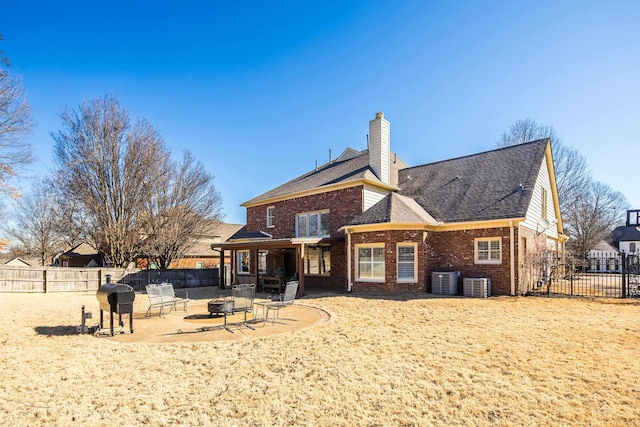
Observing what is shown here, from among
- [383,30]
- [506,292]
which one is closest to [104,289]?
[383,30]

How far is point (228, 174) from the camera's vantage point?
27312 millimetres

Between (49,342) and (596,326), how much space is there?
41.6 ft

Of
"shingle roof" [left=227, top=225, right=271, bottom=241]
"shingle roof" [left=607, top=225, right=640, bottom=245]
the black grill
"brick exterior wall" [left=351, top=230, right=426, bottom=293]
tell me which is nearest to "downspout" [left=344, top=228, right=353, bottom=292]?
"brick exterior wall" [left=351, top=230, right=426, bottom=293]

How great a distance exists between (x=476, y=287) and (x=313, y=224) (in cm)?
920

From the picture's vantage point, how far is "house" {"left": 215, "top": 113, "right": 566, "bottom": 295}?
14797 millimetres

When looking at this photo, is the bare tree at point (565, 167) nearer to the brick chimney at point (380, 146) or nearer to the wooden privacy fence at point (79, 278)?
the brick chimney at point (380, 146)

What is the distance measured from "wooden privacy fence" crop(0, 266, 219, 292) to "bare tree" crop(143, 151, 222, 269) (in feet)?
8.60

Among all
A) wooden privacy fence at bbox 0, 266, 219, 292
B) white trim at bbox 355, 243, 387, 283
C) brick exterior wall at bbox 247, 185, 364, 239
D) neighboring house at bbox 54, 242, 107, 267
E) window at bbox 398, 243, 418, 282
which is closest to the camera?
window at bbox 398, 243, 418, 282

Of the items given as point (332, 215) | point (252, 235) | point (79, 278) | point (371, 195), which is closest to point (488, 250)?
point (371, 195)

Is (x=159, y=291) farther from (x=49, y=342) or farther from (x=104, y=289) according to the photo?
(x=49, y=342)

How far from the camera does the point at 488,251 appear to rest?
14.9m

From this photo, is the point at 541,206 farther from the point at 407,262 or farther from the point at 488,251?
the point at 407,262

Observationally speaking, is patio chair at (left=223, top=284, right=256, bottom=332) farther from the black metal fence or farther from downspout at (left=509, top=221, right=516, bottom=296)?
the black metal fence

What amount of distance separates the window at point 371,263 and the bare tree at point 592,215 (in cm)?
2583
